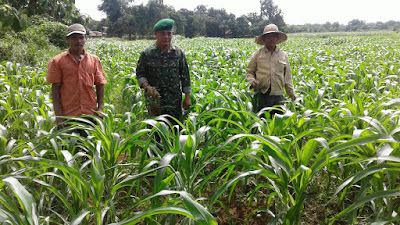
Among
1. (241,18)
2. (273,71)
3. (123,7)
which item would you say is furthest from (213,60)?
(123,7)

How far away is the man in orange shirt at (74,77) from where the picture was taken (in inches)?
100

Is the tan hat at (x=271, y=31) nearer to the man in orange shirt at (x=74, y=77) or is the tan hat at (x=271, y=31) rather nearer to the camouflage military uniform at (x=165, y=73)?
the camouflage military uniform at (x=165, y=73)

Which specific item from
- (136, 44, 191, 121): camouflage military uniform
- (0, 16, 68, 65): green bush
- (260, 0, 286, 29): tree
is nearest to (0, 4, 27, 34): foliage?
(136, 44, 191, 121): camouflage military uniform

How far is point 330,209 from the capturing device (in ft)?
7.40

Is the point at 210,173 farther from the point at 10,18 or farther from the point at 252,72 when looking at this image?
the point at 10,18

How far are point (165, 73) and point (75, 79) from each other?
88 centimetres

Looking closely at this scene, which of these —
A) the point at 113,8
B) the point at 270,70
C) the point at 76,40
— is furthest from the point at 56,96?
the point at 113,8

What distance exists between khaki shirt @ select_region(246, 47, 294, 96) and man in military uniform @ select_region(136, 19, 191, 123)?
83 centimetres

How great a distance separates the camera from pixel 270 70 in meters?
3.28

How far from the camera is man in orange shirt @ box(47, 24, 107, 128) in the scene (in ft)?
8.35

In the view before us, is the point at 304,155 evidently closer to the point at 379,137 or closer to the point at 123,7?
the point at 379,137

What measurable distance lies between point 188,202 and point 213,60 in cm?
840

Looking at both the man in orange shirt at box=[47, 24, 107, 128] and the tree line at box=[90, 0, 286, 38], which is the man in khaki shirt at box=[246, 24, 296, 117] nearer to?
the man in orange shirt at box=[47, 24, 107, 128]

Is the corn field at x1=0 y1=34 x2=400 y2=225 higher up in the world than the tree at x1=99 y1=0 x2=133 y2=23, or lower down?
lower down
